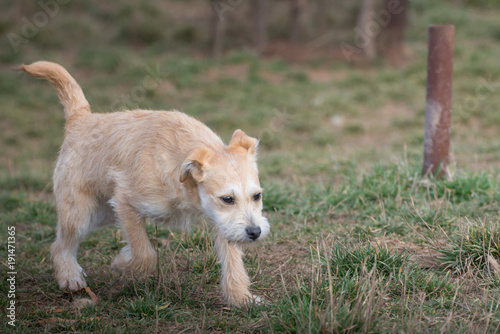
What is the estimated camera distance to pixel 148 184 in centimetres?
412

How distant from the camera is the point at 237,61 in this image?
13258 millimetres

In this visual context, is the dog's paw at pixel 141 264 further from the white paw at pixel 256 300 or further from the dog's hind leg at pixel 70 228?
the white paw at pixel 256 300

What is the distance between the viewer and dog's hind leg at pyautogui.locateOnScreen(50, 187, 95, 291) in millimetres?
4566

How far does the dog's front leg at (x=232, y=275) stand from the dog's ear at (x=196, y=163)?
0.54 meters

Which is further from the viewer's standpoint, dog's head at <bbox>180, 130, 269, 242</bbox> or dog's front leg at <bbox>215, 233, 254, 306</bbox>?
dog's front leg at <bbox>215, 233, 254, 306</bbox>

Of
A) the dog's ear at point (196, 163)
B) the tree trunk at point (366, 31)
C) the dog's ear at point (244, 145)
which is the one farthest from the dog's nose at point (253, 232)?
the tree trunk at point (366, 31)

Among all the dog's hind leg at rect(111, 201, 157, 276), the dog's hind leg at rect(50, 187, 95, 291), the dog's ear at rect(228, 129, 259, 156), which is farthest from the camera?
the dog's hind leg at rect(50, 187, 95, 291)

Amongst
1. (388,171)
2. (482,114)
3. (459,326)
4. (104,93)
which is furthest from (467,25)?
(459,326)

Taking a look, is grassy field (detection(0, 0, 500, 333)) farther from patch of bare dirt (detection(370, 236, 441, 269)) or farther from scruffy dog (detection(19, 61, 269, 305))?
scruffy dog (detection(19, 61, 269, 305))

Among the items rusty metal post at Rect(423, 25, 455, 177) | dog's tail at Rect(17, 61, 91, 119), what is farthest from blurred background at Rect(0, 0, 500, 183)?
dog's tail at Rect(17, 61, 91, 119)

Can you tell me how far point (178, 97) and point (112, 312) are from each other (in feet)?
27.1

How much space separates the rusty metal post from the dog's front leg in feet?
9.33

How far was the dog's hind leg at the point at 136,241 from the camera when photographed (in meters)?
4.28

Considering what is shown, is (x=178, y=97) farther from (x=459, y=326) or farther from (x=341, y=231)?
(x=459, y=326)
